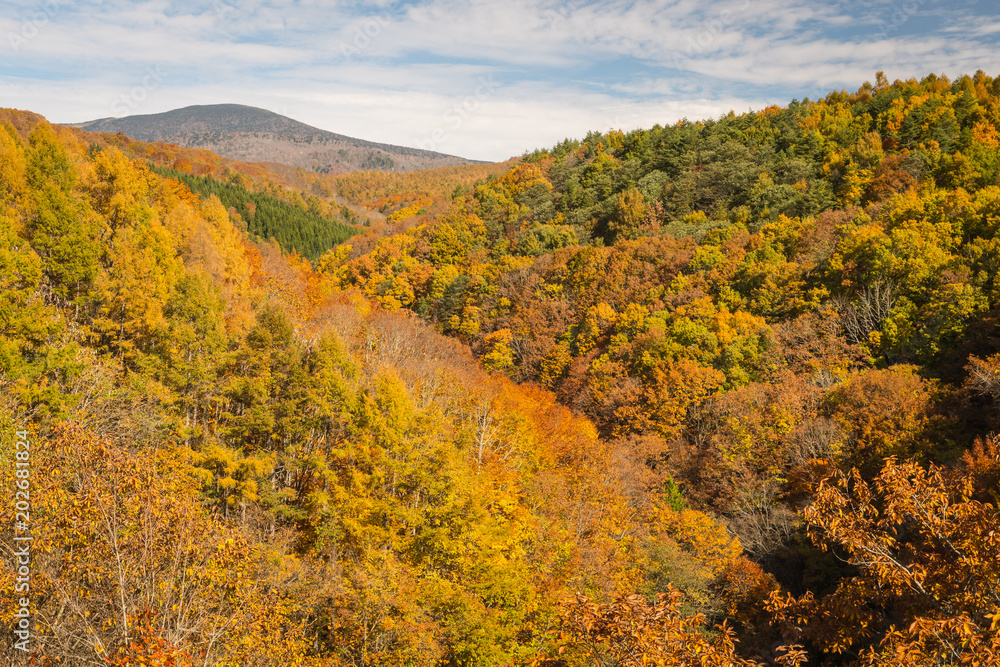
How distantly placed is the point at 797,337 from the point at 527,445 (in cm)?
2396

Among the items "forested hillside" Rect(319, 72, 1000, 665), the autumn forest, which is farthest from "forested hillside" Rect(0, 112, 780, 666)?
"forested hillside" Rect(319, 72, 1000, 665)

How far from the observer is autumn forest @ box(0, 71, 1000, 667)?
26.3 feet

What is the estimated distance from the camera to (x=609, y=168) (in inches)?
3984

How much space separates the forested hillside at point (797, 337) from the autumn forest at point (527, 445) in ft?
0.46

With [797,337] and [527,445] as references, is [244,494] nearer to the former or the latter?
[527,445]

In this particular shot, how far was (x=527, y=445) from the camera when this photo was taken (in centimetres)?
3338

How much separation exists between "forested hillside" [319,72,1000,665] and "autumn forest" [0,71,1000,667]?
0.46 ft

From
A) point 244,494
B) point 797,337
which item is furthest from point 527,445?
point 797,337

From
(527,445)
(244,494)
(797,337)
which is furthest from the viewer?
(797,337)

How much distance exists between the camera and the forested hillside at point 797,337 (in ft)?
21.2

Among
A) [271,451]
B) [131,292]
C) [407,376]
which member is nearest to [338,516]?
[271,451]

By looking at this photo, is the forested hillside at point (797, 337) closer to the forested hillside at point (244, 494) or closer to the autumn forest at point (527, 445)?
the autumn forest at point (527, 445)

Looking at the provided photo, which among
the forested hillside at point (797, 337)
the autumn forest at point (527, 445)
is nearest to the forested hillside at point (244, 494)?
the autumn forest at point (527, 445)

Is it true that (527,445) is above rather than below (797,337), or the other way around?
below
